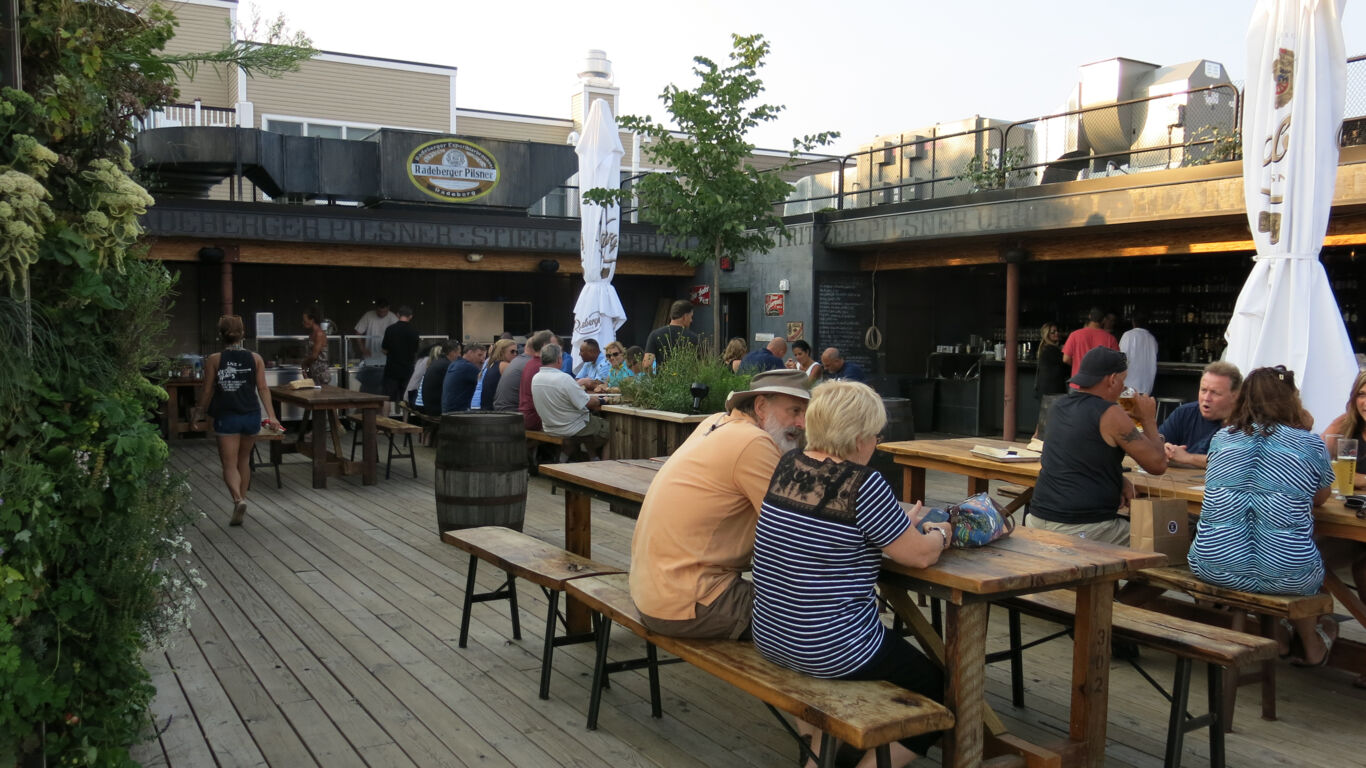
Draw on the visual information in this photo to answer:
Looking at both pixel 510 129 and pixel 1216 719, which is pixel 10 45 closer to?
pixel 1216 719

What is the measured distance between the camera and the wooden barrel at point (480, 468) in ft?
22.9

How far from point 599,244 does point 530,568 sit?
28.0ft

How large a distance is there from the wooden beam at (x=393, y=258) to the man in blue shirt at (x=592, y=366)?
458 cm

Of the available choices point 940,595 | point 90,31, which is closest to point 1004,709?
point 940,595

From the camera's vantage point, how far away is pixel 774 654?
340 cm

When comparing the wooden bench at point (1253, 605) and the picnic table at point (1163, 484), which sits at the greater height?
the picnic table at point (1163, 484)

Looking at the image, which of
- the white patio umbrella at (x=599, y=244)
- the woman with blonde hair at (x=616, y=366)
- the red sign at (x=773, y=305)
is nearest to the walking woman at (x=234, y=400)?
the woman with blonde hair at (x=616, y=366)

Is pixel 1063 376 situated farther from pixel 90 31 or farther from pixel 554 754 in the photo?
pixel 90 31

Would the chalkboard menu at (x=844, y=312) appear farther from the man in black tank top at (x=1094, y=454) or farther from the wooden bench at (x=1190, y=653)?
the wooden bench at (x=1190, y=653)

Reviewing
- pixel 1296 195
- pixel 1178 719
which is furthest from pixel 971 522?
pixel 1296 195

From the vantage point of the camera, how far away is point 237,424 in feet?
26.1

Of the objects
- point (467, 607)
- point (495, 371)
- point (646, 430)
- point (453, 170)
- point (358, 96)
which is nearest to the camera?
point (467, 607)

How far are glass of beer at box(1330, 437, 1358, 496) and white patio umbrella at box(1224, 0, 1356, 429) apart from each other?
144 centimetres

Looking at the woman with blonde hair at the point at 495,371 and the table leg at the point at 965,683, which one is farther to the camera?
the woman with blonde hair at the point at 495,371
